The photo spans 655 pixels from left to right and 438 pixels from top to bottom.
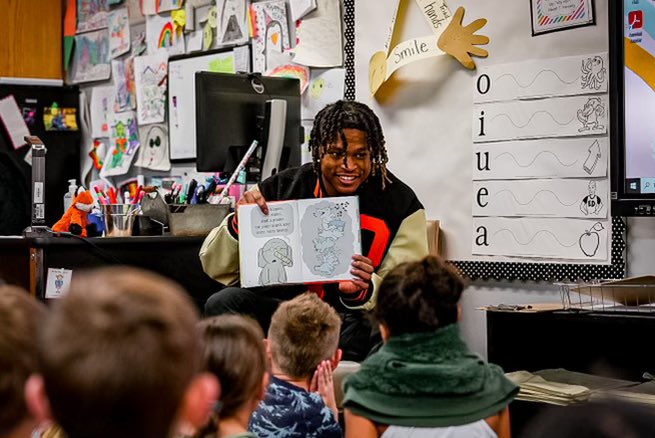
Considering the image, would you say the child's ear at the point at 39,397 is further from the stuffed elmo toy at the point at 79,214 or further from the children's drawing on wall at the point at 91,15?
the children's drawing on wall at the point at 91,15

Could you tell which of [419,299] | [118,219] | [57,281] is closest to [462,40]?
[118,219]

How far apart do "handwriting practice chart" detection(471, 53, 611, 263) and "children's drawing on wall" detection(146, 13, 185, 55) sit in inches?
73.1

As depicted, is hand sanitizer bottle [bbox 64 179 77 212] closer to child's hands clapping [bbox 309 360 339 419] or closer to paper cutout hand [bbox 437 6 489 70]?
paper cutout hand [bbox 437 6 489 70]

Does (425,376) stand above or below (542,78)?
below

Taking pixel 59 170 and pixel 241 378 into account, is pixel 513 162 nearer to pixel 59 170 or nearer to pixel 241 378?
pixel 241 378

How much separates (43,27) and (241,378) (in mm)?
4263

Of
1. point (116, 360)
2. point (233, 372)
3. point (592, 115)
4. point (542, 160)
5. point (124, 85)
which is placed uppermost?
point (124, 85)

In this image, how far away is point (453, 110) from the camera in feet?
11.2

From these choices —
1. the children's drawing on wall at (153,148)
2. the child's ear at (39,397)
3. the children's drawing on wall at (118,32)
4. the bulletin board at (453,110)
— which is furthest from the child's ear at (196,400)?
the children's drawing on wall at (118,32)

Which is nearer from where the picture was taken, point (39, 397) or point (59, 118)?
point (39, 397)

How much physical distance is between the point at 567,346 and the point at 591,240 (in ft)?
1.11

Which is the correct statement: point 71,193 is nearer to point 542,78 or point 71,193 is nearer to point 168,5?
point 168,5

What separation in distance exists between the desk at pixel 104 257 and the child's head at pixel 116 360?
7.72 feet

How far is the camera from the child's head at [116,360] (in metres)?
0.80
